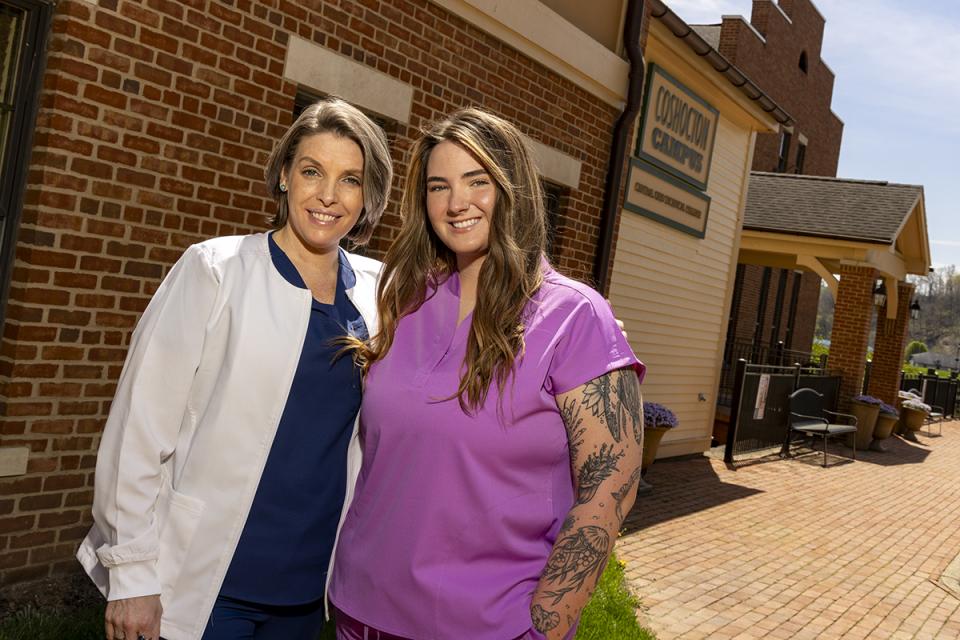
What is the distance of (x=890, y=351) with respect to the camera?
2239 cm

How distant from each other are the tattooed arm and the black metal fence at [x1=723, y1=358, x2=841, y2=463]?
38.9 ft

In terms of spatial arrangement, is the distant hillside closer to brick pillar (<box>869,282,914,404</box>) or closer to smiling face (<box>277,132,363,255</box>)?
brick pillar (<box>869,282,914,404</box>)

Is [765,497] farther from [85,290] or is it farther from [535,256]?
[535,256]

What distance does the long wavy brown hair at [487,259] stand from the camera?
2086mm

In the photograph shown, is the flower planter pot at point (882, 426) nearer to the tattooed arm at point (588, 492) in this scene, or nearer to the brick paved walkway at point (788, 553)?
the brick paved walkway at point (788, 553)

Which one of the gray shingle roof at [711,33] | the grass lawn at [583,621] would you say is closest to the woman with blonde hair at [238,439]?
the grass lawn at [583,621]

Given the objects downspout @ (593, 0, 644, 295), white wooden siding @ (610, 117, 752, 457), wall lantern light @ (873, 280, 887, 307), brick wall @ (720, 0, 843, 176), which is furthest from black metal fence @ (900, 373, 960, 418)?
downspout @ (593, 0, 644, 295)

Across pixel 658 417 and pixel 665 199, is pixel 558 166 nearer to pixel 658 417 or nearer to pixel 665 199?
pixel 658 417

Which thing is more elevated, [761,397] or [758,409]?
[761,397]

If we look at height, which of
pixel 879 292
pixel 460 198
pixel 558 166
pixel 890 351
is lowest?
pixel 460 198

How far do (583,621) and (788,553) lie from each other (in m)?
3.82

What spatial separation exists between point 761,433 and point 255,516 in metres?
13.4

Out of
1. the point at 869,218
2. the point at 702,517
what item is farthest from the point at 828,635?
the point at 869,218

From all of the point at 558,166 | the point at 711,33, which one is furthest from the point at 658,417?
the point at 711,33
